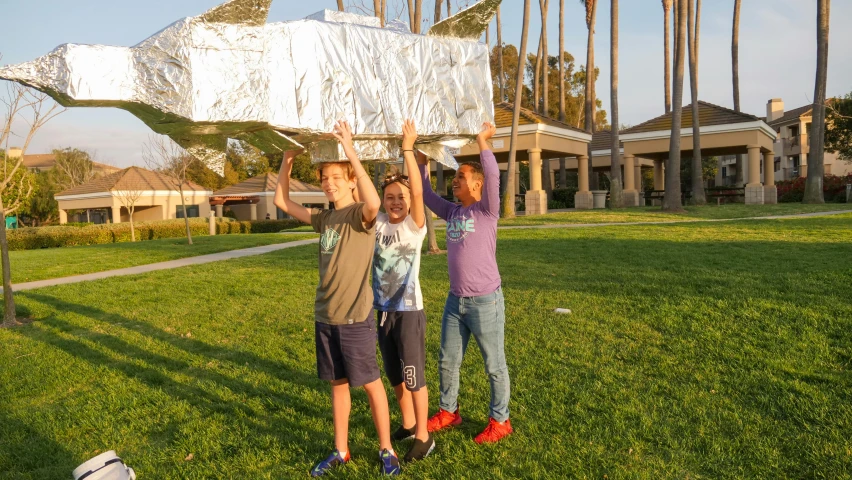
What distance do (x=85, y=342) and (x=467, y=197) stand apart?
15.1ft

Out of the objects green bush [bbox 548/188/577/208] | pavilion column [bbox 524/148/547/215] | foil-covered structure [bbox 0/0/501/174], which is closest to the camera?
foil-covered structure [bbox 0/0/501/174]

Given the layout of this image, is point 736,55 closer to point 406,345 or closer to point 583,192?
point 583,192

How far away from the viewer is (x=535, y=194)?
20.7 meters

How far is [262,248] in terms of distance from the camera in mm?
15094

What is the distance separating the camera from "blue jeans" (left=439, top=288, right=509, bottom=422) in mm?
3277

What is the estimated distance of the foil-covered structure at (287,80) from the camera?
7.42 ft

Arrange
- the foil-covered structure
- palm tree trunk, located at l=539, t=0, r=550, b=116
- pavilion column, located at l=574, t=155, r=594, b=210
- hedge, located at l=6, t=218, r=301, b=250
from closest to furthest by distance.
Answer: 1. the foil-covered structure
2. hedge, located at l=6, t=218, r=301, b=250
3. pavilion column, located at l=574, t=155, r=594, b=210
4. palm tree trunk, located at l=539, t=0, r=550, b=116

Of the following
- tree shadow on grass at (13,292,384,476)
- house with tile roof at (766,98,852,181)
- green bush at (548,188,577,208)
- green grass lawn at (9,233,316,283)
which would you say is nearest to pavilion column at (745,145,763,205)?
green bush at (548,188,577,208)

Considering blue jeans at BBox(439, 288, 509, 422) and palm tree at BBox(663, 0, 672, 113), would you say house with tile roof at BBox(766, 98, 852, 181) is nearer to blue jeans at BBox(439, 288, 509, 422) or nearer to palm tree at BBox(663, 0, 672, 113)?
palm tree at BBox(663, 0, 672, 113)

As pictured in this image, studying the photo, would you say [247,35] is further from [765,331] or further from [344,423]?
[765,331]

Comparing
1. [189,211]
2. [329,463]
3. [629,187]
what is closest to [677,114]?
[629,187]

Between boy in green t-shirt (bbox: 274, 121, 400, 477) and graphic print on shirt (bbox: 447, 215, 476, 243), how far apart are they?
0.54 meters

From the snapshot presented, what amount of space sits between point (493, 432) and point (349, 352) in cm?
96

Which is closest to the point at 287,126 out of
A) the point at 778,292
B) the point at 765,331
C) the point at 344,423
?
the point at 344,423
